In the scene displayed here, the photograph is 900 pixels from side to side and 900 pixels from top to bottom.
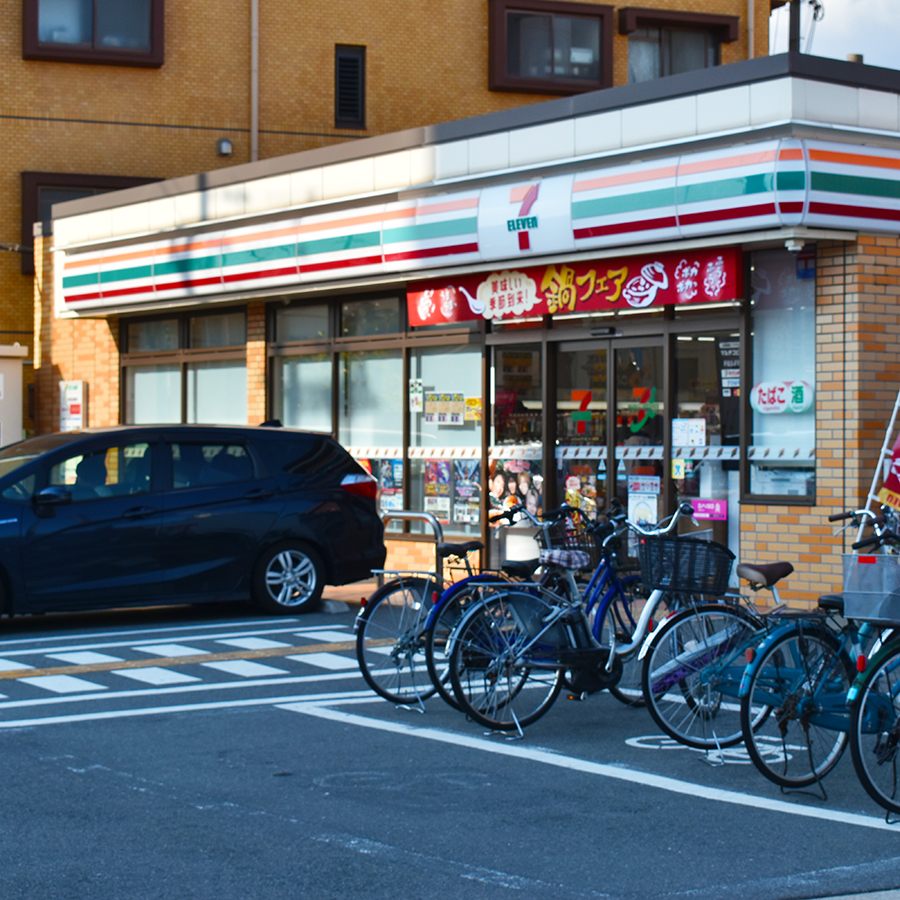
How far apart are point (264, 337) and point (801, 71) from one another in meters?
8.30

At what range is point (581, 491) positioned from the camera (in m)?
14.0

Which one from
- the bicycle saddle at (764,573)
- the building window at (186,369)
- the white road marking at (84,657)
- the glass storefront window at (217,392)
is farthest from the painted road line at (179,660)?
the glass storefront window at (217,392)

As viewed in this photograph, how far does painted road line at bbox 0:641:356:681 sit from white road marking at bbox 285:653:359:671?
1.9 inches

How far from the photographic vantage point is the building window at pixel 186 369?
1822cm

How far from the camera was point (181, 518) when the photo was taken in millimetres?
11836

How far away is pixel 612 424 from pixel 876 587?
302 inches

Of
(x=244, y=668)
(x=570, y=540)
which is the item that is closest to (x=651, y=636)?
(x=570, y=540)

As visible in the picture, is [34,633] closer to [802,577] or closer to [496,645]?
[496,645]

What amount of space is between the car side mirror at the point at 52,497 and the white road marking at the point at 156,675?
212cm

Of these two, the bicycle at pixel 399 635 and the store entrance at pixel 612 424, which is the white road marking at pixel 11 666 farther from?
the store entrance at pixel 612 424

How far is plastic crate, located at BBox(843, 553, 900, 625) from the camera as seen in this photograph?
237 inches

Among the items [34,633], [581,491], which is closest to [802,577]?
[581,491]

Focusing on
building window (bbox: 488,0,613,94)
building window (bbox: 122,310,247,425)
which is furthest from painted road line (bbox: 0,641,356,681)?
building window (bbox: 488,0,613,94)

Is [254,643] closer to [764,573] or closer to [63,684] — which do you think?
[63,684]
